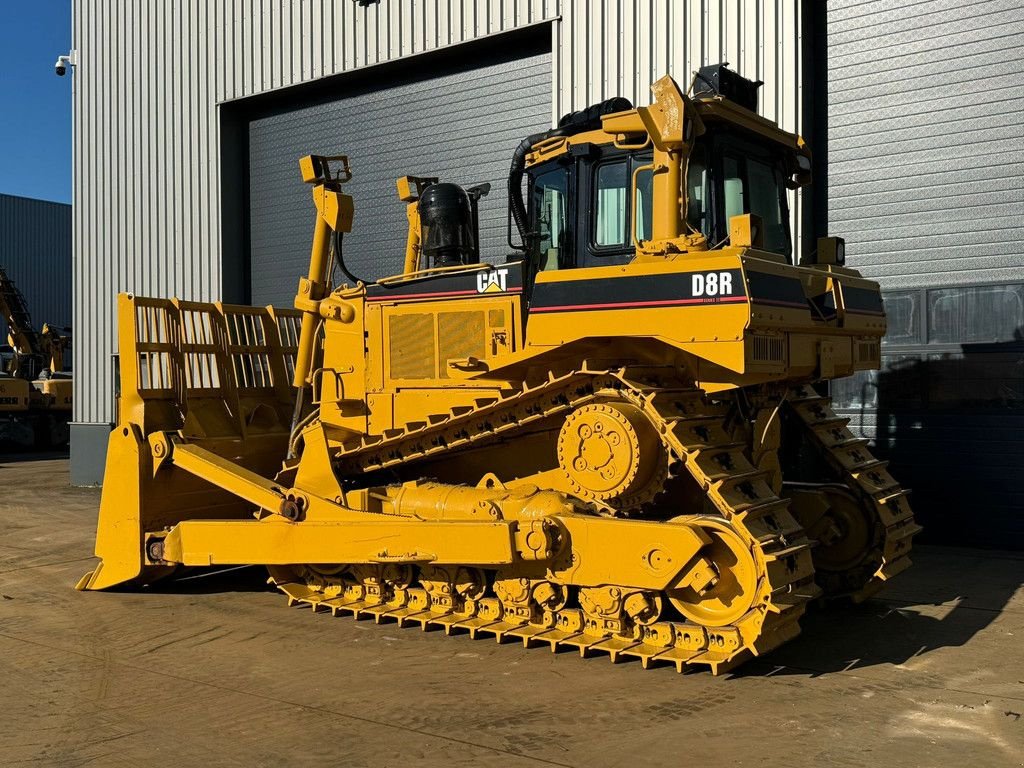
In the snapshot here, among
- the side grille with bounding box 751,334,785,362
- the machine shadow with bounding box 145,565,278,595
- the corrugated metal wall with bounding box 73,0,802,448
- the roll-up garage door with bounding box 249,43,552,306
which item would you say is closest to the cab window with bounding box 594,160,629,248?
the side grille with bounding box 751,334,785,362

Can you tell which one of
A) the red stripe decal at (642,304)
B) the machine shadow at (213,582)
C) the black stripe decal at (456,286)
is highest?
the black stripe decal at (456,286)

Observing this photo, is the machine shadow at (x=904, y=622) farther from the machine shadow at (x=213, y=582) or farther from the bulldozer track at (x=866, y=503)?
the machine shadow at (x=213, y=582)

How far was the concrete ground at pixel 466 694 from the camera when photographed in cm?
499

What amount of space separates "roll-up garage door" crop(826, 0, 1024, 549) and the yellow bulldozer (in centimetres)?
230

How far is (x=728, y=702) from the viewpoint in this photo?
18.6 feet

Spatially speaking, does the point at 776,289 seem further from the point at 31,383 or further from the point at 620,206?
the point at 31,383

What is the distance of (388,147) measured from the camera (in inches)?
591

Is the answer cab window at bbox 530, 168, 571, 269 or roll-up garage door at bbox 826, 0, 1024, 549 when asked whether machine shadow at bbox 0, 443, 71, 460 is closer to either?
roll-up garage door at bbox 826, 0, 1024, 549

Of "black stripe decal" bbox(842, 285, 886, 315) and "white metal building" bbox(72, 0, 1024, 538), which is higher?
"white metal building" bbox(72, 0, 1024, 538)

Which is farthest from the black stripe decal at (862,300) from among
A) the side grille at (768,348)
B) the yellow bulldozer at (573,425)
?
the side grille at (768,348)

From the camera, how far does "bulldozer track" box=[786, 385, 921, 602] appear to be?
7434 mm

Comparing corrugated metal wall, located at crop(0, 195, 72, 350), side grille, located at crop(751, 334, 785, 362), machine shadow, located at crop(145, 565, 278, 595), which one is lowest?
machine shadow, located at crop(145, 565, 278, 595)

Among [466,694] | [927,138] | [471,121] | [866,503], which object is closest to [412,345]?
[466,694]

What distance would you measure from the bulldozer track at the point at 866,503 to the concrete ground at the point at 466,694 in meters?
0.26
